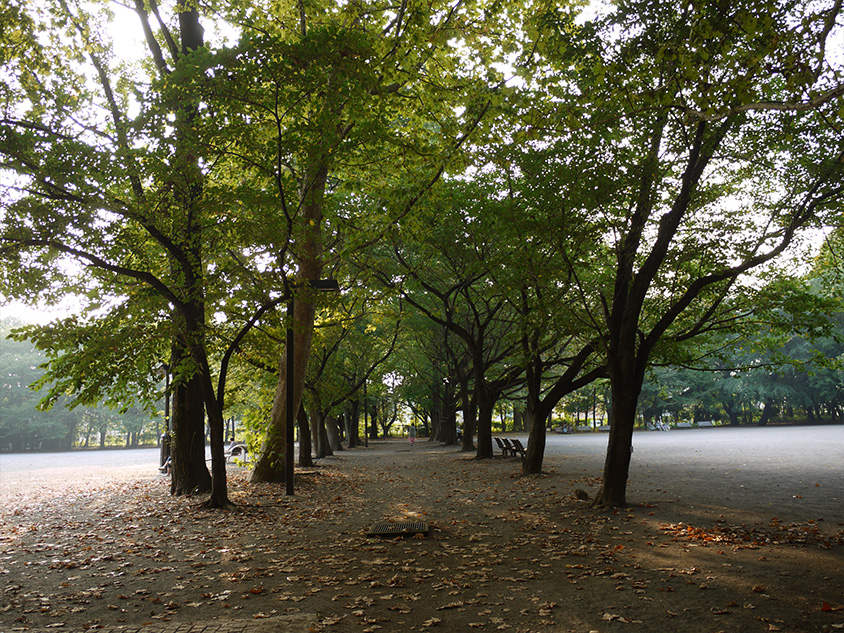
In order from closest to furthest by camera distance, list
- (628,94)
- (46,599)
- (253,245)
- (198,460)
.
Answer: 1. (46,599)
2. (628,94)
3. (253,245)
4. (198,460)

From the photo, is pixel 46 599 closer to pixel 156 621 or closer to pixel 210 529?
pixel 156 621

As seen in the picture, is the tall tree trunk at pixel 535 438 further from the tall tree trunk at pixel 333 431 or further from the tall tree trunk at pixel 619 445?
the tall tree trunk at pixel 333 431

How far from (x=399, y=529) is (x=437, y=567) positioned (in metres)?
2.20

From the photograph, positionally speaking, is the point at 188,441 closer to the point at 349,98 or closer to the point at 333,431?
the point at 349,98

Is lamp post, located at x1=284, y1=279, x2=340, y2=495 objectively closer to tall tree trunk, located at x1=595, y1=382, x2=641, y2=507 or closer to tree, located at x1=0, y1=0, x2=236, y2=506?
tree, located at x1=0, y1=0, x2=236, y2=506

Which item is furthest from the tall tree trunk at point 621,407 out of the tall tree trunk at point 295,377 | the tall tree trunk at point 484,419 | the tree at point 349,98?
the tall tree trunk at point 484,419

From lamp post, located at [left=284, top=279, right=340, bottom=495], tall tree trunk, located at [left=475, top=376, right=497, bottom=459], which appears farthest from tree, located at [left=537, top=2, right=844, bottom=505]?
tall tree trunk, located at [left=475, top=376, right=497, bottom=459]

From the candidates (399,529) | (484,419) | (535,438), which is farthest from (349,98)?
(484,419)

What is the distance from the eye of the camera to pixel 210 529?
967 centimetres

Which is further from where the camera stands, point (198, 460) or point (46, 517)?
point (198, 460)

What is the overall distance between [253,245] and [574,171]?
608 centimetres

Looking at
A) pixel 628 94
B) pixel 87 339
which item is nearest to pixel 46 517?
pixel 87 339

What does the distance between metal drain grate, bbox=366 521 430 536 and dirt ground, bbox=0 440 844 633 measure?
0.26 m

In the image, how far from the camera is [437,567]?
22.9ft
